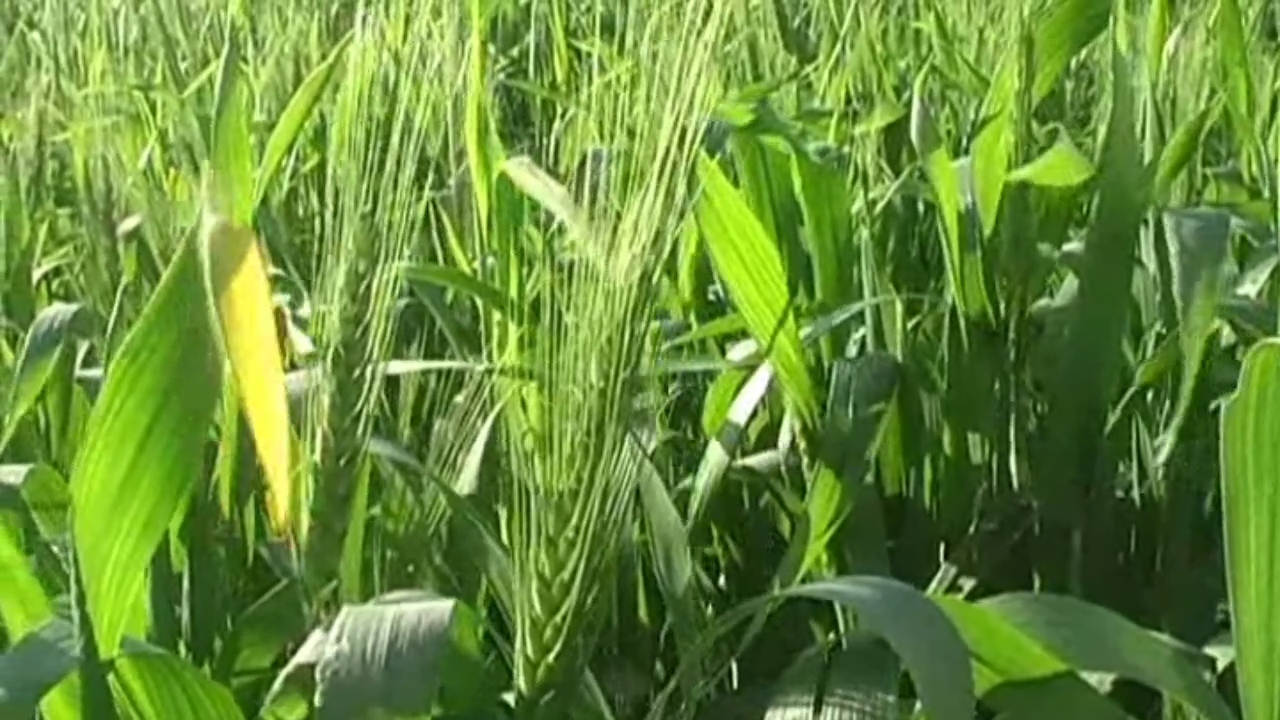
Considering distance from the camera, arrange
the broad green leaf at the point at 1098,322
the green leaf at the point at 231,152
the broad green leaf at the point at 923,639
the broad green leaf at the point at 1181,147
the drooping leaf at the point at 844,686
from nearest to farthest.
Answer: the broad green leaf at the point at 923,639
the drooping leaf at the point at 844,686
the green leaf at the point at 231,152
the broad green leaf at the point at 1098,322
the broad green leaf at the point at 1181,147

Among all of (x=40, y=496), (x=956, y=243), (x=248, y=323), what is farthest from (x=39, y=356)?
(x=956, y=243)

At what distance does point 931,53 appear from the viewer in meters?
1.43

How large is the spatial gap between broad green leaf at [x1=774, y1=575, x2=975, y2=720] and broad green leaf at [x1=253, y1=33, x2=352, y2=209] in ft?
1.23

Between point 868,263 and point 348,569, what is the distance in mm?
391

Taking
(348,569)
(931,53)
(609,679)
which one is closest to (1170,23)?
(931,53)

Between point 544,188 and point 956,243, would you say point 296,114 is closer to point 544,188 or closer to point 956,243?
point 544,188

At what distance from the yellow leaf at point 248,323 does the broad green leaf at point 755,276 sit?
0.25 meters

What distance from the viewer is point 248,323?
80cm

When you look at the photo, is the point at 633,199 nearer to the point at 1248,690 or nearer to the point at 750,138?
the point at 1248,690

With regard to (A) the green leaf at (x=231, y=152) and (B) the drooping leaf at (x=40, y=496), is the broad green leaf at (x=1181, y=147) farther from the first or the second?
(B) the drooping leaf at (x=40, y=496)

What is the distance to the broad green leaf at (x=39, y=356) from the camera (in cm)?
98

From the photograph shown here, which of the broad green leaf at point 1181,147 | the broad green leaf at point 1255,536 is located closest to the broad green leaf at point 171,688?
the broad green leaf at point 1255,536

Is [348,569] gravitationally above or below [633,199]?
below

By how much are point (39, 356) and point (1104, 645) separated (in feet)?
1.69
